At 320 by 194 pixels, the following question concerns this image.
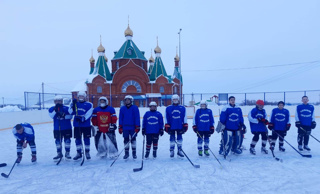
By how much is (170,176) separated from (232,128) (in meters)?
2.10

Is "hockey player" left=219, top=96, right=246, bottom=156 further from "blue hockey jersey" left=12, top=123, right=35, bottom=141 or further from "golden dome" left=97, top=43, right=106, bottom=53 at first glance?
"golden dome" left=97, top=43, right=106, bottom=53

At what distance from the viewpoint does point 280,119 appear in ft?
17.4

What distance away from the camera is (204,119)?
198 inches

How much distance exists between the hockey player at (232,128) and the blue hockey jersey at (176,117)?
1.02 meters

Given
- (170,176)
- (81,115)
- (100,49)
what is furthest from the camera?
(100,49)

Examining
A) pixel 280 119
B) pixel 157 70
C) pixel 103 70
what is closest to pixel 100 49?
pixel 103 70

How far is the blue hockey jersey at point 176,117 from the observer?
4.99 metres

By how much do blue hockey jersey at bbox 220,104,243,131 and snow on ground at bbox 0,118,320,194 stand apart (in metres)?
0.81

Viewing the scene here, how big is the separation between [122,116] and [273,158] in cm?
384

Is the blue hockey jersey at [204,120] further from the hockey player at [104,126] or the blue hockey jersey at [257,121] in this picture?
the hockey player at [104,126]

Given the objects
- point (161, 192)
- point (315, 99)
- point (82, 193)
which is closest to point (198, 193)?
point (161, 192)

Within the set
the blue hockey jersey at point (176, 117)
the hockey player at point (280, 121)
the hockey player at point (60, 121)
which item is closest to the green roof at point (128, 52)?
the hockey player at point (60, 121)

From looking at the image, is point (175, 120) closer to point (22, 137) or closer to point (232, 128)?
point (232, 128)

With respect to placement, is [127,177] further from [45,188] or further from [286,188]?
[286,188]
